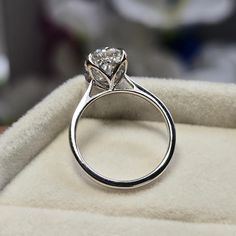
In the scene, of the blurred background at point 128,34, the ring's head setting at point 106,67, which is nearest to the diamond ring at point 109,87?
the ring's head setting at point 106,67

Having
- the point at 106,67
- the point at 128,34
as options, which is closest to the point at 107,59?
the point at 106,67

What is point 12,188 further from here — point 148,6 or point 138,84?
point 148,6

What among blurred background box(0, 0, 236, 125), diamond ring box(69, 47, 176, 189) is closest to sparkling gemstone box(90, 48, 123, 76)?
diamond ring box(69, 47, 176, 189)

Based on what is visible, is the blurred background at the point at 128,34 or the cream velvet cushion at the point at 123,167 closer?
the cream velvet cushion at the point at 123,167

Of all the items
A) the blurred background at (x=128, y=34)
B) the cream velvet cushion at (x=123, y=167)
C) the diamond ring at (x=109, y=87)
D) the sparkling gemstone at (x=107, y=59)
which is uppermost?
the sparkling gemstone at (x=107, y=59)

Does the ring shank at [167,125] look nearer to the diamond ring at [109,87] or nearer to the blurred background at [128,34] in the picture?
the diamond ring at [109,87]

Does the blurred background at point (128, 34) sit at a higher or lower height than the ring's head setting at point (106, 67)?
lower

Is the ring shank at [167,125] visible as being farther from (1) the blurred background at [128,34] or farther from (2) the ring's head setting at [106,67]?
(1) the blurred background at [128,34]
